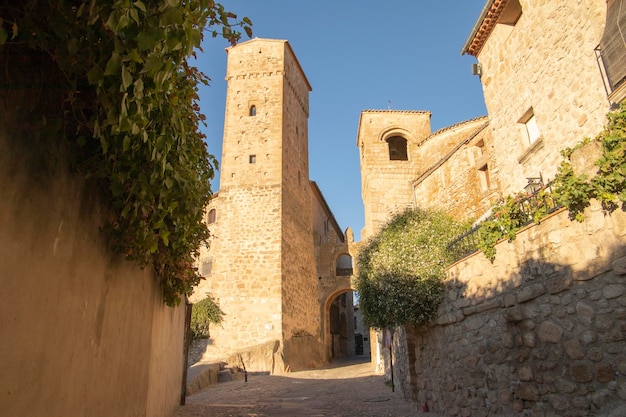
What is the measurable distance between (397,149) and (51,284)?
24.7 metres

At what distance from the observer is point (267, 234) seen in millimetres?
21859

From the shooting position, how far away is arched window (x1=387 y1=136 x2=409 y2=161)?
2605cm

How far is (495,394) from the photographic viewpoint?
6.49 meters

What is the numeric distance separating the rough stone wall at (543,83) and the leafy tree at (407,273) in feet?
7.55

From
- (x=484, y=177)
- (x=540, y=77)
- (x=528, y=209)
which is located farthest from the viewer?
(x=484, y=177)

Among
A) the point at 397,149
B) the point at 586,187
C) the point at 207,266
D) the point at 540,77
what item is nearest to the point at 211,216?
the point at 207,266

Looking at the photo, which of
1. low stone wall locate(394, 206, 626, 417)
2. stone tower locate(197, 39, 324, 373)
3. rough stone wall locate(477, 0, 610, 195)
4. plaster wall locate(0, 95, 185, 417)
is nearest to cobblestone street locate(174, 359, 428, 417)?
low stone wall locate(394, 206, 626, 417)

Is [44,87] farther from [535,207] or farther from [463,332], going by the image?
[463,332]

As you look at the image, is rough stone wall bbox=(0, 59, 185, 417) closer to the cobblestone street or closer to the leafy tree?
the cobblestone street

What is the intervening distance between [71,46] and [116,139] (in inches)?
27.6

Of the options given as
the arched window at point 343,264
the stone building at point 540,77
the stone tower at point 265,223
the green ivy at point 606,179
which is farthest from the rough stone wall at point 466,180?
the arched window at point 343,264

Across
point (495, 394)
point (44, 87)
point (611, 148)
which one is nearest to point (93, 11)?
point (44, 87)

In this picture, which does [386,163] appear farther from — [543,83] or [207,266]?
[543,83]

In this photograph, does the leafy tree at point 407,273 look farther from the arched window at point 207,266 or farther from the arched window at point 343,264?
the arched window at point 343,264
